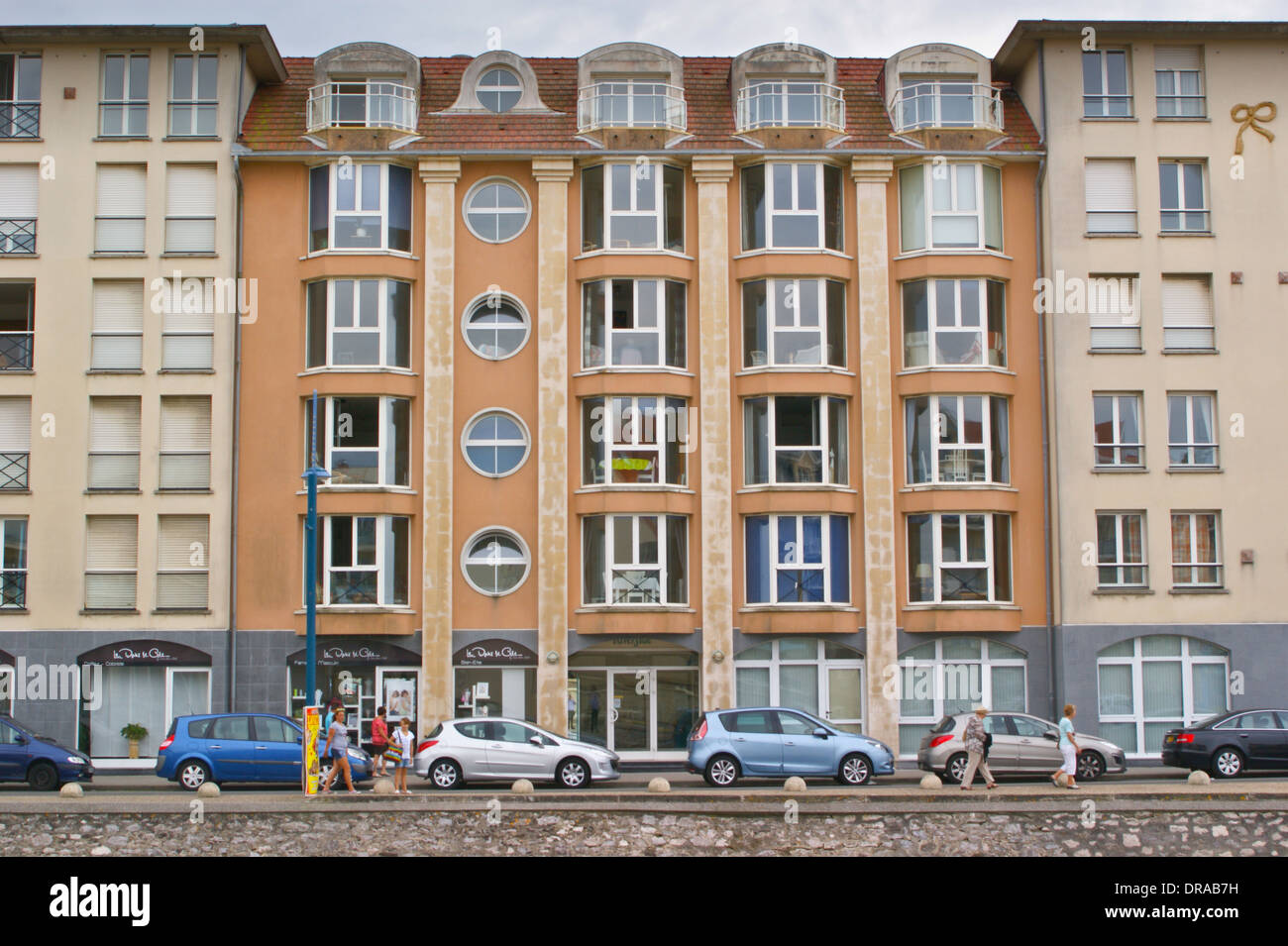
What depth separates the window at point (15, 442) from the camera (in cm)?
3556

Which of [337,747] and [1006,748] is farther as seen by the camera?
[1006,748]

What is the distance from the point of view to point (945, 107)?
37.2m

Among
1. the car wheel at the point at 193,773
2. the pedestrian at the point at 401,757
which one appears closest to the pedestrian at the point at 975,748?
the pedestrian at the point at 401,757

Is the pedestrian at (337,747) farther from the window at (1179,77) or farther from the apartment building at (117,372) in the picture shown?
the window at (1179,77)

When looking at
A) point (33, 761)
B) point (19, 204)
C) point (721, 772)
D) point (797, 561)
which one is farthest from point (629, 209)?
point (33, 761)

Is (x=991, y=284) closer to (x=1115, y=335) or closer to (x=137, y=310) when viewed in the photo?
(x=1115, y=335)

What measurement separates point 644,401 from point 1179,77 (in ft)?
52.4

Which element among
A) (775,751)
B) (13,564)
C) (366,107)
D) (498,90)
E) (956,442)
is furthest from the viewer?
(498,90)

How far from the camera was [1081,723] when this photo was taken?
34.7m

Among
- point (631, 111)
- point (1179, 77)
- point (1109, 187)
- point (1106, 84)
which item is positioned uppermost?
point (1179, 77)

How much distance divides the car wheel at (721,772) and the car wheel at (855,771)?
2092 millimetres

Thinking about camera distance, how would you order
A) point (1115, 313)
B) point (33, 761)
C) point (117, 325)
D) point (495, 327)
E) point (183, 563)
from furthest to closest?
point (495, 327)
point (1115, 313)
point (117, 325)
point (183, 563)
point (33, 761)

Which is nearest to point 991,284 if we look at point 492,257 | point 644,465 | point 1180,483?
point 1180,483

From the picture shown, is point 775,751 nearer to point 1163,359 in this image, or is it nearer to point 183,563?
point 1163,359
